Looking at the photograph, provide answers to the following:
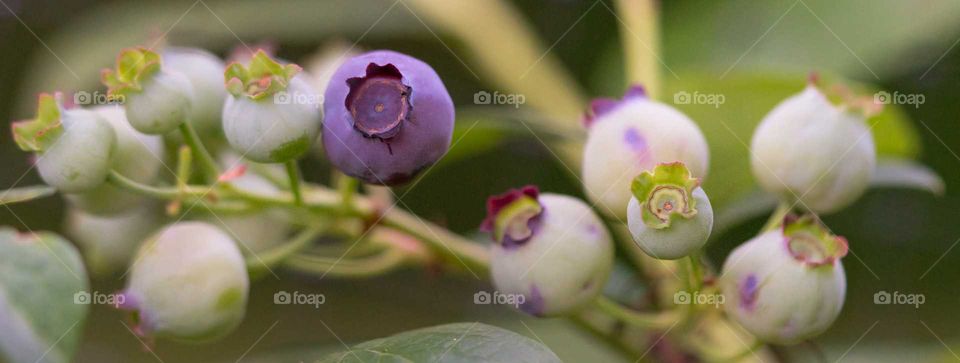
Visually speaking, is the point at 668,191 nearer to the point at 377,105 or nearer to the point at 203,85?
the point at 377,105

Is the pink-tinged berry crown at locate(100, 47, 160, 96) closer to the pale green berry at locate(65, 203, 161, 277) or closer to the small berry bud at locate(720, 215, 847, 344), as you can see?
the pale green berry at locate(65, 203, 161, 277)

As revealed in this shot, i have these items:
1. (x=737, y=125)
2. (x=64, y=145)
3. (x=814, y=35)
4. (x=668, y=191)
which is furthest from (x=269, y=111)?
(x=814, y=35)

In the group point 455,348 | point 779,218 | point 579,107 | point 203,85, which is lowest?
point 455,348

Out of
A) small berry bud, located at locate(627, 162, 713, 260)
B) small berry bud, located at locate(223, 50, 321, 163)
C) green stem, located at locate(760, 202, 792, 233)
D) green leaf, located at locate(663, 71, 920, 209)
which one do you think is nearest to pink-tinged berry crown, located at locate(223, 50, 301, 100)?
small berry bud, located at locate(223, 50, 321, 163)

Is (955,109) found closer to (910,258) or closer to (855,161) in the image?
(910,258)

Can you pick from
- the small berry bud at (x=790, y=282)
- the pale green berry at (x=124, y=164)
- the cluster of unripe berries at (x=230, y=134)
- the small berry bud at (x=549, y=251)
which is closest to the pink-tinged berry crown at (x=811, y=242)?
the small berry bud at (x=790, y=282)

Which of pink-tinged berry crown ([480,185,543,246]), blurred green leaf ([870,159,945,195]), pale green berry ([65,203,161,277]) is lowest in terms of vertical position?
pink-tinged berry crown ([480,185,543,246])

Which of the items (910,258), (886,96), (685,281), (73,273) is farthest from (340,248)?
(910,258)
